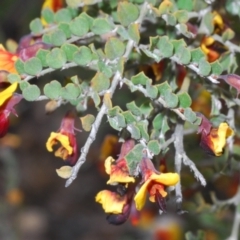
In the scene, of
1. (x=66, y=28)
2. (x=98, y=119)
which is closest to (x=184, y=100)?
(x=98, y=119)

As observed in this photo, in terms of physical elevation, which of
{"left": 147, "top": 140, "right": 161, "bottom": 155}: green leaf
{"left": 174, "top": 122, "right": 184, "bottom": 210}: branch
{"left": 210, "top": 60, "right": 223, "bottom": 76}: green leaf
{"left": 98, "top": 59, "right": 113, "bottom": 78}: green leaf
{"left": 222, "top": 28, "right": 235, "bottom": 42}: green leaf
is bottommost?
{"left": 174, "top": 122, "right": 184, "bottom": 210}: branch

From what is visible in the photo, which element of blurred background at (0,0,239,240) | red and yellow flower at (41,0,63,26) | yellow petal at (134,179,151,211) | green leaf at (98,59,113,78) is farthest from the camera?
blurred background at (0,0,239,240)

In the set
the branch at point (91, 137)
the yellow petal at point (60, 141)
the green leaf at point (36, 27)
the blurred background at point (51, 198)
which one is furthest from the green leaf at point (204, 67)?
the blurred background at point (51, 198)

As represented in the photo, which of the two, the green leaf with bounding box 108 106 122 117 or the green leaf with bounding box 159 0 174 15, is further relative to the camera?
the green leaf with bounding box 159 0 174 15

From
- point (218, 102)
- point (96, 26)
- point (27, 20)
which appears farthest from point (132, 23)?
point (27, 20)

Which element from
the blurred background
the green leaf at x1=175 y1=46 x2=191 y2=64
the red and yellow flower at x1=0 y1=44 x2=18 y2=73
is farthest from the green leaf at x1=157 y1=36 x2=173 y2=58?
the blurred background

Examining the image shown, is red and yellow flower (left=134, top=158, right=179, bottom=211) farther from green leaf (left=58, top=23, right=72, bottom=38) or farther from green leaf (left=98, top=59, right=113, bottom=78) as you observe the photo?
green leaf (left=58, top=23, right=72, bottom=38)

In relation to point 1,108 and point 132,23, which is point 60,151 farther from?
point 132,23
